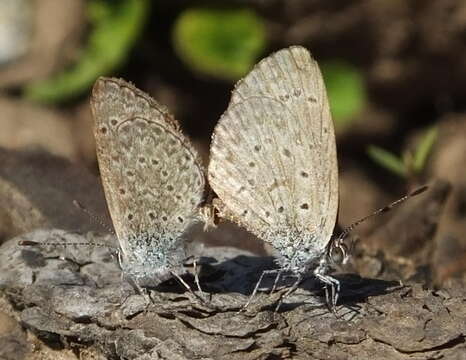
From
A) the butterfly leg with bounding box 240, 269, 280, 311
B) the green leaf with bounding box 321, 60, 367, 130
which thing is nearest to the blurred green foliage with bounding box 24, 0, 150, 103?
the green leaf with bounding box 321, 60, 367, 130

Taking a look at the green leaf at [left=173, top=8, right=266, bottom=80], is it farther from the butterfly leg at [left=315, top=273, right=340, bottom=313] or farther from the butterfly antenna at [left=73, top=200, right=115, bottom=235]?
the butterfly leg at [left=315, top=273, right=340, bottom=313]

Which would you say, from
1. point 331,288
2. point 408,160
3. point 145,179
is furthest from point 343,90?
point 331,288

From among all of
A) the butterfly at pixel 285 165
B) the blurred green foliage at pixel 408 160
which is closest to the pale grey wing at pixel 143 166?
the butterfly at pixel 285 165

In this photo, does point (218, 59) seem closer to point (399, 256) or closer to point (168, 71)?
point (168, 71)

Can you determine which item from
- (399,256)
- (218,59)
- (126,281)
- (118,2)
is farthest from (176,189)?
(118,2)

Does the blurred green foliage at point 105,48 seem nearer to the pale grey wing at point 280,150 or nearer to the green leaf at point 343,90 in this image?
the green leaf at point 343,90
